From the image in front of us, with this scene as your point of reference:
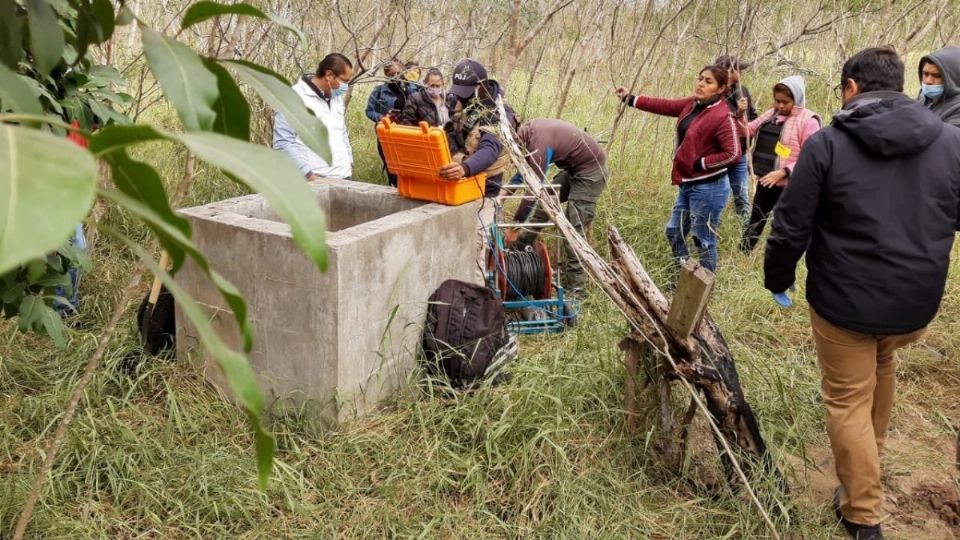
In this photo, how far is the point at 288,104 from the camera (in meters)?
0.89

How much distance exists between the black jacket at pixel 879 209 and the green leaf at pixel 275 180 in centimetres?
245

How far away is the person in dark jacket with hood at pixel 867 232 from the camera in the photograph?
8.77ft

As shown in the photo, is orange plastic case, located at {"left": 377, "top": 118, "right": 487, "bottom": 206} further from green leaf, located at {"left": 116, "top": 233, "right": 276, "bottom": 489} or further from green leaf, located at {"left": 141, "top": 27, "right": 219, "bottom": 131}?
green leaf, located at {"left": 116, "top": 233, "right": 276, "bottom": 489}

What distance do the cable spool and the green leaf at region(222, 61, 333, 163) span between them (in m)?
3.65

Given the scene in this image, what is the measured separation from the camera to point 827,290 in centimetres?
284

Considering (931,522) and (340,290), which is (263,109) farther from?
(931,522)

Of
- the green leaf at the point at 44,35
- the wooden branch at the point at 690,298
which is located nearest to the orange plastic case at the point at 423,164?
the wooden branch at the point at 690,298

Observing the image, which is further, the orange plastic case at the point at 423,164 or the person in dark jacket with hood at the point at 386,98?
the person in dark jacket with hood at the point at 386,98

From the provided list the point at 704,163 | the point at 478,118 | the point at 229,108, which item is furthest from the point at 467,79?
the point at 229,108

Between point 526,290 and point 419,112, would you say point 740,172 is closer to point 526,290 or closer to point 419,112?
point 526,290

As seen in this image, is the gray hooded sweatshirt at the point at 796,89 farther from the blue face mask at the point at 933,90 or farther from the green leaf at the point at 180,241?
the green leaf at the point at 180,241

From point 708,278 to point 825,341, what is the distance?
0.63 m

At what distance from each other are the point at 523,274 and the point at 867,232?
2.20 metres

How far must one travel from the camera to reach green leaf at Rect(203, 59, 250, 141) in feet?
3.07
